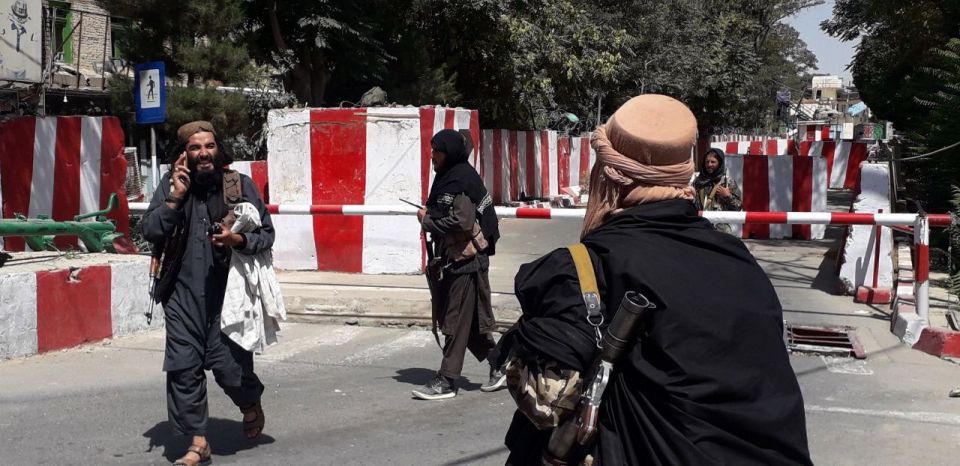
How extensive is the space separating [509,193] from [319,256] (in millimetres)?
11811

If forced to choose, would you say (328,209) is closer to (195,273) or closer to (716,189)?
(716,189)

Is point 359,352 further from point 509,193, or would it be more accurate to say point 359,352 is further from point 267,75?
point 509,193

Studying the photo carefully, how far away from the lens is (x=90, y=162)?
9.12 metres

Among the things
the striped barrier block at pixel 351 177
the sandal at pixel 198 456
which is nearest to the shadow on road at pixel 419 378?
the sandal at pixel 198 456

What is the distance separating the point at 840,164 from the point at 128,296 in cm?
2808

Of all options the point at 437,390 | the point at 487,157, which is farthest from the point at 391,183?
the point at 487,157

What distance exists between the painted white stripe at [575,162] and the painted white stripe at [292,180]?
1715 cm

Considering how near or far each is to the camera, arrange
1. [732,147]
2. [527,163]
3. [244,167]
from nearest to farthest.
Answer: [244,167]
[527,163]
[732,147]

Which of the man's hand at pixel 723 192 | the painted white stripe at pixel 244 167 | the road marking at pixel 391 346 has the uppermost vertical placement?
the painted white stripe at pixel 244 167

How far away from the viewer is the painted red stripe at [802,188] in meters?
16.0

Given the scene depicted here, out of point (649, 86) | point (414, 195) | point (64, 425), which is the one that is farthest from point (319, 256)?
point (649, 86)

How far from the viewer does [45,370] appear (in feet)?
23.2

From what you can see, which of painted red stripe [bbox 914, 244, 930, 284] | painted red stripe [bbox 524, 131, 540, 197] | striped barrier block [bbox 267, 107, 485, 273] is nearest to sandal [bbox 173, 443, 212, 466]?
painted red stripe [bbox 914, 244, 930, 284]

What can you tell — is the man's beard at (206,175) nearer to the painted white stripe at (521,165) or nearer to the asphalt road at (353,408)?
the asphalt road at (353,408)
